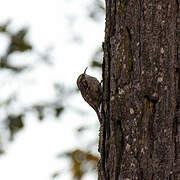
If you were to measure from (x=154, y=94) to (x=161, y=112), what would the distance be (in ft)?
0.36

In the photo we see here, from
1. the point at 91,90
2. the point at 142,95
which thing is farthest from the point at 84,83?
the point at 142,95

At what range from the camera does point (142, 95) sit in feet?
9.52

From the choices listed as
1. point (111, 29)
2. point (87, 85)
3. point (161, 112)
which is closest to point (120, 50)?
point (111, 29)

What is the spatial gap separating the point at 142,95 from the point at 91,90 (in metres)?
1.63

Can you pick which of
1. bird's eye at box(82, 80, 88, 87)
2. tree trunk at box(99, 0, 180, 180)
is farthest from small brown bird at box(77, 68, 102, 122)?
tree trunk at box(99, 0, 180, 180)

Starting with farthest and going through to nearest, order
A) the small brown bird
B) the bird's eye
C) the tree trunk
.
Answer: the bird's eye
the small brown bird
the tree trunk

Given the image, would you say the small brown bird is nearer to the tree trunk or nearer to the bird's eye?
the bird's eye

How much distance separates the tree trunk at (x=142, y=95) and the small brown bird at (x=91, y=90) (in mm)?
1073

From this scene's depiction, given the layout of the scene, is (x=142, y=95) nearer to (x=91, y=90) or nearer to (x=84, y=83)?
(x=91, y=90)

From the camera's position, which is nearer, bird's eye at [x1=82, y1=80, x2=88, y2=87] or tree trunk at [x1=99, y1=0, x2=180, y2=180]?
tree trunk at [x1=99, y1=0, x2=180, y2=180]

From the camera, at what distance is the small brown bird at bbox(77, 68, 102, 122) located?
14.0 ft

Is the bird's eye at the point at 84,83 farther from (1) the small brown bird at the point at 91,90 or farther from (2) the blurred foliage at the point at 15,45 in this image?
(2) the blurred foliage at the point at 15,45

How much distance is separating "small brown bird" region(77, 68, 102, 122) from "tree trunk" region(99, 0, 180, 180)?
1.07 m

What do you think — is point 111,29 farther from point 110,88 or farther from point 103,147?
point 103,147
